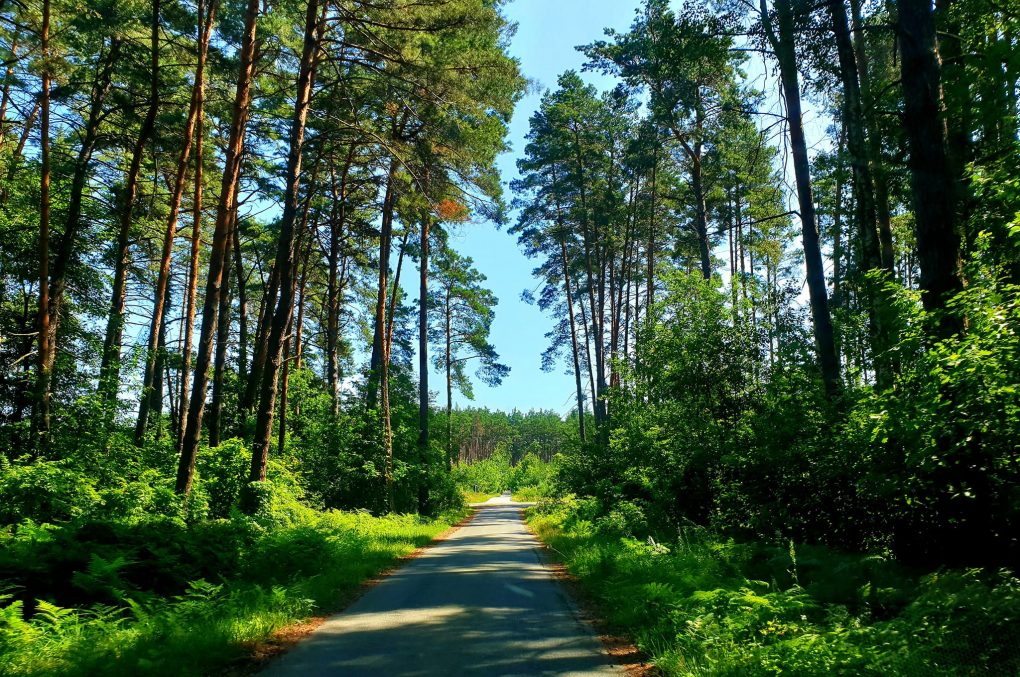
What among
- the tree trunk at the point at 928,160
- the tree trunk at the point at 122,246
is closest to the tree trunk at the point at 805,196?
the tree trunk at the point at 928,160

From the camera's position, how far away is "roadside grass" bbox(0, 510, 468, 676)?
4.75 metres

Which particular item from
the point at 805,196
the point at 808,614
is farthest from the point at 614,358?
the point at 808,614

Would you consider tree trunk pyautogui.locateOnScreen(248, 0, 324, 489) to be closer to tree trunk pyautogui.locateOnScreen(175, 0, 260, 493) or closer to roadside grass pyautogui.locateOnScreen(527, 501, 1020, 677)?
tree trunk pyautogui.locateOnScreen(175, 0, 260, 493)

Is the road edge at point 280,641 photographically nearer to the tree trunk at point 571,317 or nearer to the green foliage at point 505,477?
the tree trunk at point 571,317

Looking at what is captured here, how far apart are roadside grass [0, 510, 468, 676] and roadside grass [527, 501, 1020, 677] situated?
12.5 ft

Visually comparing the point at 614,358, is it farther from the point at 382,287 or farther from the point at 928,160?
the point at 928,160

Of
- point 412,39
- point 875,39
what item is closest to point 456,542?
point 412,39

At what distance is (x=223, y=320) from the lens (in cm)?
2398

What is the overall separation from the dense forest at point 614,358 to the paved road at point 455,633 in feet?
2.16

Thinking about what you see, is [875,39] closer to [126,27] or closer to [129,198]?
[126,27]

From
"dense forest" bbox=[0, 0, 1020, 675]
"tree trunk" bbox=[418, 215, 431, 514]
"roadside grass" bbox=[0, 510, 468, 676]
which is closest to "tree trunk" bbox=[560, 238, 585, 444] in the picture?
"dense forest" bbox=[0, 0, 1020, 675]

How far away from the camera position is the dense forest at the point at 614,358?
5.64 metres

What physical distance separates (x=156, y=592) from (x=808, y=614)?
7064 millimetres

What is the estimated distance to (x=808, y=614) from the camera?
18.9ft
